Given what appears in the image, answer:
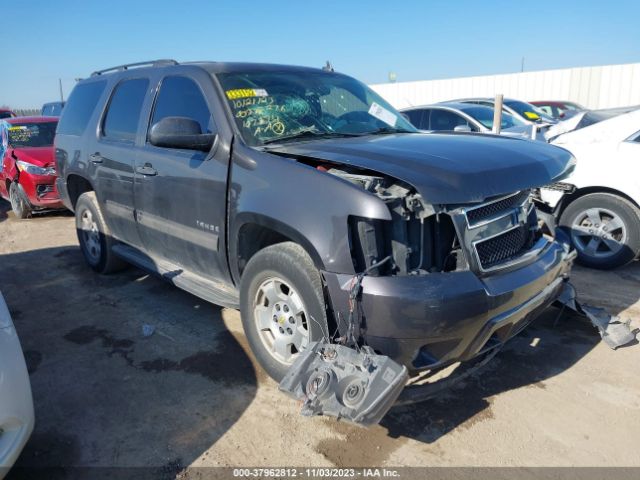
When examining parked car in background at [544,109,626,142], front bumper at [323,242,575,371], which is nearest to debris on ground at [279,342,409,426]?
front bumper at [323,242,575,371]

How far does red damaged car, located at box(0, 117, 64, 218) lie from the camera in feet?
26.6

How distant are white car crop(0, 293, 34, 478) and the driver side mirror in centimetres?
145

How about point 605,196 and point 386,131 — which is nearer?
point 386,131

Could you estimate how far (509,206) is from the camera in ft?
9.52

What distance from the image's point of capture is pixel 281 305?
9.73ft

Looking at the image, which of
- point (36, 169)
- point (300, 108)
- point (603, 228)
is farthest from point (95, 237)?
point (603, 228)

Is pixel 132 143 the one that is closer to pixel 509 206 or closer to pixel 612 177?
pixel 509 206

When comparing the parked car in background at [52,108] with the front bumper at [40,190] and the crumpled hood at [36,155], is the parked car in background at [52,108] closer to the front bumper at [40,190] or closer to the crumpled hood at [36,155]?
the crumpled hood at [36,155]

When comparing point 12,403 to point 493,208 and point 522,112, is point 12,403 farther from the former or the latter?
point 522,112

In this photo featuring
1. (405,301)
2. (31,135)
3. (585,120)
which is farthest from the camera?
(31,135)

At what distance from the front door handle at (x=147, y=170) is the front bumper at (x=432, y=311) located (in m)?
1.99

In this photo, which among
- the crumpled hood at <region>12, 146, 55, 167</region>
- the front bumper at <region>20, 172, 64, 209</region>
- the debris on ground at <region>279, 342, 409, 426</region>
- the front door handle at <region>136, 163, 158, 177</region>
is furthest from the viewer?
the crumpled hood at <region>12, 146, 55, 167</region>

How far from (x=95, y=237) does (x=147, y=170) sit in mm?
1772

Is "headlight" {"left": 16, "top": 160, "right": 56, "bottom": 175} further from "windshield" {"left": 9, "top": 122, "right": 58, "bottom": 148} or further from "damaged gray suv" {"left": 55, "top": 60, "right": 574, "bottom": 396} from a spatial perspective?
"damaged gray suv" {"left": 55, "top": 60, "right": 574, "bottom": 396}
